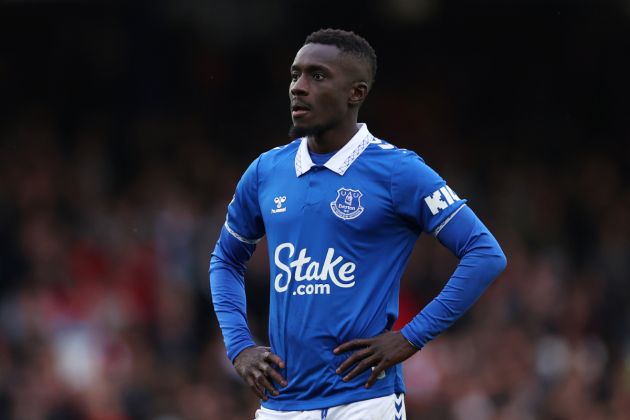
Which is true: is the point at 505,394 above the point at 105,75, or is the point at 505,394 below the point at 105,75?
below

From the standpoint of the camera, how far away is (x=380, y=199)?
18.4 feet

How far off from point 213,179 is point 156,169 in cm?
61

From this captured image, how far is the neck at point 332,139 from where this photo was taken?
19.1ft

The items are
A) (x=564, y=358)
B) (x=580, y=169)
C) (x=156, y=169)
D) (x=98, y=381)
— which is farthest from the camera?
(x=580, y=169)

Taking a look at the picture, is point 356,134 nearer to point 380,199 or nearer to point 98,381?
point 380,199

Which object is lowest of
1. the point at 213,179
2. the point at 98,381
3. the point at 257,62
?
the point at 98,381

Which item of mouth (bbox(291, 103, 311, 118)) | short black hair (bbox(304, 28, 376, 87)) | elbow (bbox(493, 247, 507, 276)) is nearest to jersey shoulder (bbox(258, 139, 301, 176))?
mouth (bbox(291, 103, 311, 118))

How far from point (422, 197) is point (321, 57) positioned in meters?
0.75

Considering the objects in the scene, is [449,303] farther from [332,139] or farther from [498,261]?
[332,139]

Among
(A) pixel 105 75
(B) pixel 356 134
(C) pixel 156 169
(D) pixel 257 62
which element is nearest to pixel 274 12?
(D) pixel 257 62

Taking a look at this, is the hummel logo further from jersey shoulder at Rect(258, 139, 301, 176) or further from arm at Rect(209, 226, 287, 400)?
arm at Rect(209, 226, 287, 400)

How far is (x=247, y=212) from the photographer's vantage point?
6.05 meters

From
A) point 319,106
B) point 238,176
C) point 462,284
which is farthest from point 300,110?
point 238,176

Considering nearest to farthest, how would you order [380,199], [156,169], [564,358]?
[380,199] < [564,358] < [156,169]
